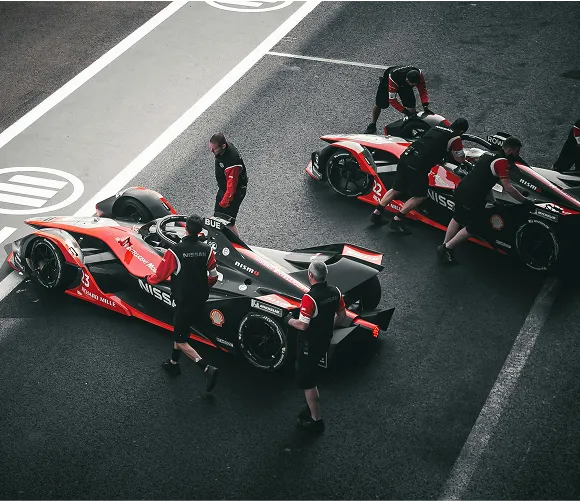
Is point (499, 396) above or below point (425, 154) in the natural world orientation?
below

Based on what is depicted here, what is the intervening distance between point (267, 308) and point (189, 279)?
0.80 m

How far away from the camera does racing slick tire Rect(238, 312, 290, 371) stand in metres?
7.84

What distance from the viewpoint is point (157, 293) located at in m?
8.57

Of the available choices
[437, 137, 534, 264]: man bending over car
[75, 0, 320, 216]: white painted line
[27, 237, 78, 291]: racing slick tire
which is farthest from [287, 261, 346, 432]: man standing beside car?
[75, 0, 320, 216]: white painted line

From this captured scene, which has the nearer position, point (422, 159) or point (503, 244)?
point (503, 244)

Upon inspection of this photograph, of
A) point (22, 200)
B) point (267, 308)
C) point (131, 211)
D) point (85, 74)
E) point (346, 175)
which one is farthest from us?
point (85, 74)

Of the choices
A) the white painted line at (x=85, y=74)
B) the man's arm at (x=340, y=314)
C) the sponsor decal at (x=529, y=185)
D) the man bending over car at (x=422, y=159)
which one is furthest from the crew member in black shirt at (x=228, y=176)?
the white painted line at (x=85, y=74)

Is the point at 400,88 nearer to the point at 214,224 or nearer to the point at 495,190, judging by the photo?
the point at 495,190

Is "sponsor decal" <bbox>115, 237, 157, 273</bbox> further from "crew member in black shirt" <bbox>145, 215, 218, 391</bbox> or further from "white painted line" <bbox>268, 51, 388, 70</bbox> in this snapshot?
"white painted line" <bbox>268, 51, 388, 70</bbox>

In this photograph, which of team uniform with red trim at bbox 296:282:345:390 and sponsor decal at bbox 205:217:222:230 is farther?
sponsor decal at bbox 205:217:222:230

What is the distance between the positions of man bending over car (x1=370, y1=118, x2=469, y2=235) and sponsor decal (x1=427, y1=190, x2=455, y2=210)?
0.15 m

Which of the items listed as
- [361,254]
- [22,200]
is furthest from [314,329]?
[22,200]

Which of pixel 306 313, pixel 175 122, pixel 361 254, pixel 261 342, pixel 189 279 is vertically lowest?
pixel 175 122

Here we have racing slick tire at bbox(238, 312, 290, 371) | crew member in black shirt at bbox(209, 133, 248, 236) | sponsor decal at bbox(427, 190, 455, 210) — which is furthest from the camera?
sponsor decal at bbox(427, 190, 455, 210)
